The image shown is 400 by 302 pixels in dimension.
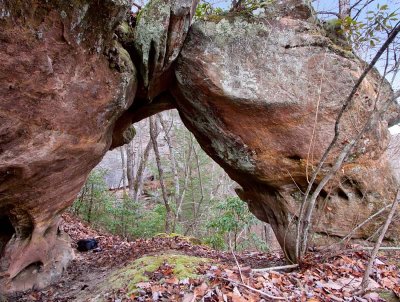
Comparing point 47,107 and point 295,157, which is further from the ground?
point 47,107

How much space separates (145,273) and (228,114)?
306 cm

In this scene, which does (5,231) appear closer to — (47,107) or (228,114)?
(47,107)

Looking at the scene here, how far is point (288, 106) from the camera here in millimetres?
5477

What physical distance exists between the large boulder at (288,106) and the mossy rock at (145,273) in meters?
1.93

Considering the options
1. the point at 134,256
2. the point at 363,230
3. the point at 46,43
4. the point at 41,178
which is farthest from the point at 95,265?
the point at 363,230

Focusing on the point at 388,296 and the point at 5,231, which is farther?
the point at 5,231

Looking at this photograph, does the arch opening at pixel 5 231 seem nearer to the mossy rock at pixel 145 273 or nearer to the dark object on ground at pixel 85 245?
the mossy rock at pixel 145 273

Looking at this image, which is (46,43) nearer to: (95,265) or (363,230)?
(95,265)

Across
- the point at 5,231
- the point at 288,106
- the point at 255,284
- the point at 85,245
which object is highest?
the point at 288,106

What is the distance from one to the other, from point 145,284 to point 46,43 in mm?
3118

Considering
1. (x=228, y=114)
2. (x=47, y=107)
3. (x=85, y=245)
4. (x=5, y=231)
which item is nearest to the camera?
(x=47, y=107)

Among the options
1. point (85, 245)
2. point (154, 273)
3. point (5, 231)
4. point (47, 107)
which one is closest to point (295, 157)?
point (154, 273)

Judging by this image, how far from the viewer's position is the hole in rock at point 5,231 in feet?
18.0

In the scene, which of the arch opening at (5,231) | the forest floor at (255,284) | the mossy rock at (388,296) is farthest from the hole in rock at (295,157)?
the arch opening at (5,231)
